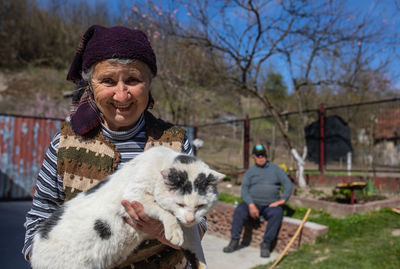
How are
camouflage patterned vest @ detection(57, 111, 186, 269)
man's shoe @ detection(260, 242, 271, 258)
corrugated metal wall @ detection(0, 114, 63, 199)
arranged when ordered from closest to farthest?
camouflage patterned vest @ detection(57, 111, 186, 269) → man's shoe @ detection(260, 242, 271, 258) → corrugated metal wall @ detection(0, 114, 63, 199)

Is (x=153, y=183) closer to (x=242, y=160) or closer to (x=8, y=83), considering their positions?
(x=242, y=160)

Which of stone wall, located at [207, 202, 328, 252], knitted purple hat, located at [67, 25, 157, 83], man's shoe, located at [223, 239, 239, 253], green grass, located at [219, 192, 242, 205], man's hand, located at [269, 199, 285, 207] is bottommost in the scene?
man's shoe, located at [223, 239, 239, 253]

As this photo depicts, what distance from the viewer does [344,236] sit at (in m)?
5.70

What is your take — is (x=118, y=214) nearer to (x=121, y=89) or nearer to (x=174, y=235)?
(x=174, y=235)

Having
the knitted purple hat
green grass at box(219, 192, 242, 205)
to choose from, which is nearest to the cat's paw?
the knitted purple hat

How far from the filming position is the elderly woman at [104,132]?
64.7 inches

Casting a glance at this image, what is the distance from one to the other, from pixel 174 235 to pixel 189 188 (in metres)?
0.27

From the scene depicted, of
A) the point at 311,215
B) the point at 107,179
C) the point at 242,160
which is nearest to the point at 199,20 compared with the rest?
the point at 242,160

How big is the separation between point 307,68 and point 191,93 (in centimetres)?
479

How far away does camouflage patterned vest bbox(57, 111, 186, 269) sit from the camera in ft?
5.48

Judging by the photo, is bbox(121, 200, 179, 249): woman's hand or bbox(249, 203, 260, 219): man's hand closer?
bbox(121, 200, 179, 249): woman's hand

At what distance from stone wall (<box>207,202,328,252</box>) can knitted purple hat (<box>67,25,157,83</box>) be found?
410cm

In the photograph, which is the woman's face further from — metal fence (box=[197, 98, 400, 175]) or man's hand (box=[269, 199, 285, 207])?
metal fence (box=[197, 98, 400, 175])

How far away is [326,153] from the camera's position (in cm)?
1045
